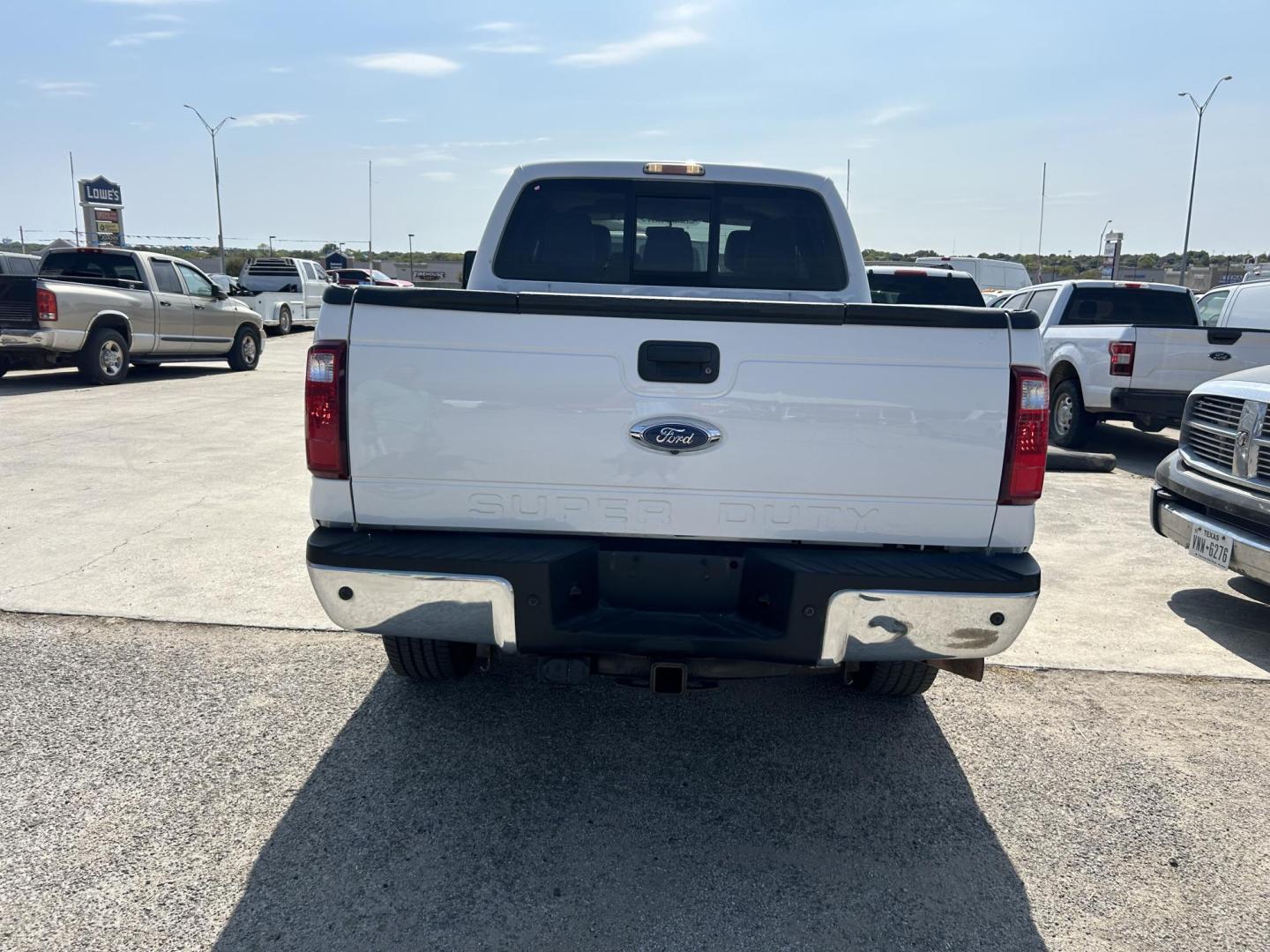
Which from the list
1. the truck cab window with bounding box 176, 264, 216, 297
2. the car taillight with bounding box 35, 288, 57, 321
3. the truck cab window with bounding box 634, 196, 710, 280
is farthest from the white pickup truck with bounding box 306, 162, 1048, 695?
the truck cab window with bounding box 176, 264, 216, 297

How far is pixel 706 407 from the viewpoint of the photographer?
3.07 m

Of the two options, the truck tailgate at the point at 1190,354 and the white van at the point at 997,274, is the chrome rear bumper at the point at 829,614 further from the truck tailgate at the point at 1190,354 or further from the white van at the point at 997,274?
the white van at the point at 997,274

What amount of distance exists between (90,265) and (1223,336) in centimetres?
1510

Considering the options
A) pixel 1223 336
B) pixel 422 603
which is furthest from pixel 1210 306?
pixel 422 603

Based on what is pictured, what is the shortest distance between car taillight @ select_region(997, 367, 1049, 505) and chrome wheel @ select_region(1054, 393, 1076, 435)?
881 centimetres

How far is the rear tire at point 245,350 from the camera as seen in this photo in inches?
688

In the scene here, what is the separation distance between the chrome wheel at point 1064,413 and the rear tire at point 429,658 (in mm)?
9091

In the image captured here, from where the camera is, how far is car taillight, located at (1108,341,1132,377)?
1017 cm

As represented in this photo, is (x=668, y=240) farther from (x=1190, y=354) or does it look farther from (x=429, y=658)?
(x=1190, y=354)

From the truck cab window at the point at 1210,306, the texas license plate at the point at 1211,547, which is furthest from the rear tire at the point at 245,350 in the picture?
the texas license plate at the point at 1211,547

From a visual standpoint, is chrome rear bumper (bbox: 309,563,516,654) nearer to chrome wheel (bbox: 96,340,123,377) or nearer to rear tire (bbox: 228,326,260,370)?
chrome wheel (bbox: 96,340,123,377)

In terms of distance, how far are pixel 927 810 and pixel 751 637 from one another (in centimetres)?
101

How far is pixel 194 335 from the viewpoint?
16.2 m

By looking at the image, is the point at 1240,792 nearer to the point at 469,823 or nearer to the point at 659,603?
the point at 659,603
